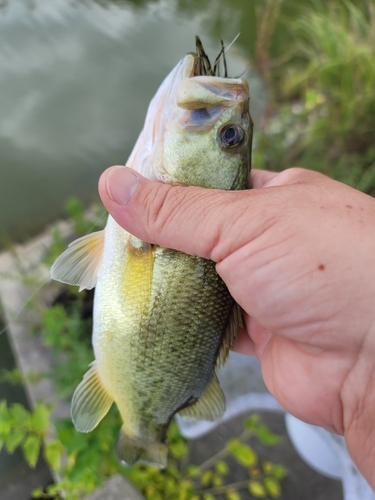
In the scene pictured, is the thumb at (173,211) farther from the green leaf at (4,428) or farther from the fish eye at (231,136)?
the green leaf at (4,428)

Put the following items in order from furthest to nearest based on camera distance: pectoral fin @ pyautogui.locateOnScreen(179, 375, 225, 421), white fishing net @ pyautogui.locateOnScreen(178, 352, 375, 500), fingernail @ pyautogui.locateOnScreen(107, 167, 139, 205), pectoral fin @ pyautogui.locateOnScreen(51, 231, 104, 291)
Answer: white fishing net @ pyautogui.locateOnScreen(178, 352, 375, 500), pectoral fin @ pyautogui.locateOnScreen(179, 375, 225, 421), pectoral fin @ pyautogui.locateOnScreen(51, 231, 104, 291), fingernail @ pyautogui.locateOnScreen(107, 167, 139, 205)

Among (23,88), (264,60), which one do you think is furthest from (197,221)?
(23,88)

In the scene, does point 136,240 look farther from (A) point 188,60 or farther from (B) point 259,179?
(B) point 259,179

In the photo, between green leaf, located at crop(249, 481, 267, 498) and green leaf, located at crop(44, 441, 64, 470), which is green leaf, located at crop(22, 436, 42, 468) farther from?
green leaf, located at crop(249, 481, 267, 498)

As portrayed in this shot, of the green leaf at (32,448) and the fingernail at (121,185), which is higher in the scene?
the fingernail at (121,185)

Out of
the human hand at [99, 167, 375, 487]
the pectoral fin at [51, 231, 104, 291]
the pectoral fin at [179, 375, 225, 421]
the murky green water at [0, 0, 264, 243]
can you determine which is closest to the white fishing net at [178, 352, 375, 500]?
the human hand at [99, 167, 375, 487]

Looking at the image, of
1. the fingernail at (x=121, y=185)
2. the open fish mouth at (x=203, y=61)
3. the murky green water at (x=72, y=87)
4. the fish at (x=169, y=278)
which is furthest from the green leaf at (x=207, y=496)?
the murky green water at (x=72, y=87)
